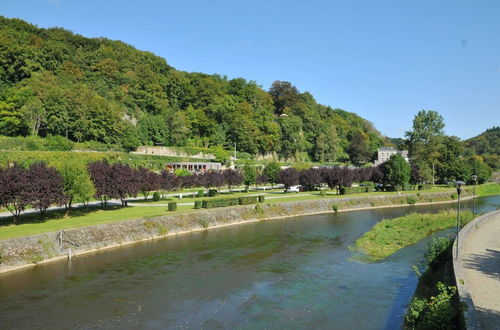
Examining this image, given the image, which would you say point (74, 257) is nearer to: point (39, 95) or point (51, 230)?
point (51, 230)

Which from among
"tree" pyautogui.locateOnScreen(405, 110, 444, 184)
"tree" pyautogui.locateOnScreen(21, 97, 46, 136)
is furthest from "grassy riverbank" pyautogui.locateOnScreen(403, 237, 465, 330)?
"tree" pyautogui.locateOnScreen(405, 110, 444, 184)

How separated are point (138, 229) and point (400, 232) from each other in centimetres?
2322

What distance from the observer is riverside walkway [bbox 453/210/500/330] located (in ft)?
39.6

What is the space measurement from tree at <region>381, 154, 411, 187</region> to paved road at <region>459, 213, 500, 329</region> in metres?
43.8

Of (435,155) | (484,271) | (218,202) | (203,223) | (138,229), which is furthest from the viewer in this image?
(435,155)

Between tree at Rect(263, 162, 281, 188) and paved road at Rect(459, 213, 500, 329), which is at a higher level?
tree at Rect(263, 162, 281, 188)

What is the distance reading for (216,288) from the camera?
69.8 ft

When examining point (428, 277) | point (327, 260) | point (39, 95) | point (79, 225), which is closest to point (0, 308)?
point (79, 225)

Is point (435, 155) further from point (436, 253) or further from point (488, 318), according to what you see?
point (488, 318)

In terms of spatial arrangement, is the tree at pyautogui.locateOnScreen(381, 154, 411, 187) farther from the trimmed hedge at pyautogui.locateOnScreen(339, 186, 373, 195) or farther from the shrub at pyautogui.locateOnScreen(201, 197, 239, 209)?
the shrub at pyautogui.locateOnScreen(201, 197, 239, 209)

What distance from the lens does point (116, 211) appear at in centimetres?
4047

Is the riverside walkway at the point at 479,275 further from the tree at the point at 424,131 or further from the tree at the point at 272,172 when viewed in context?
the tree at the point at 424,131

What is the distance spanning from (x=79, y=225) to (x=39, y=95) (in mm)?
53842

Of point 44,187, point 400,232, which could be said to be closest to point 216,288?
point 44,187
